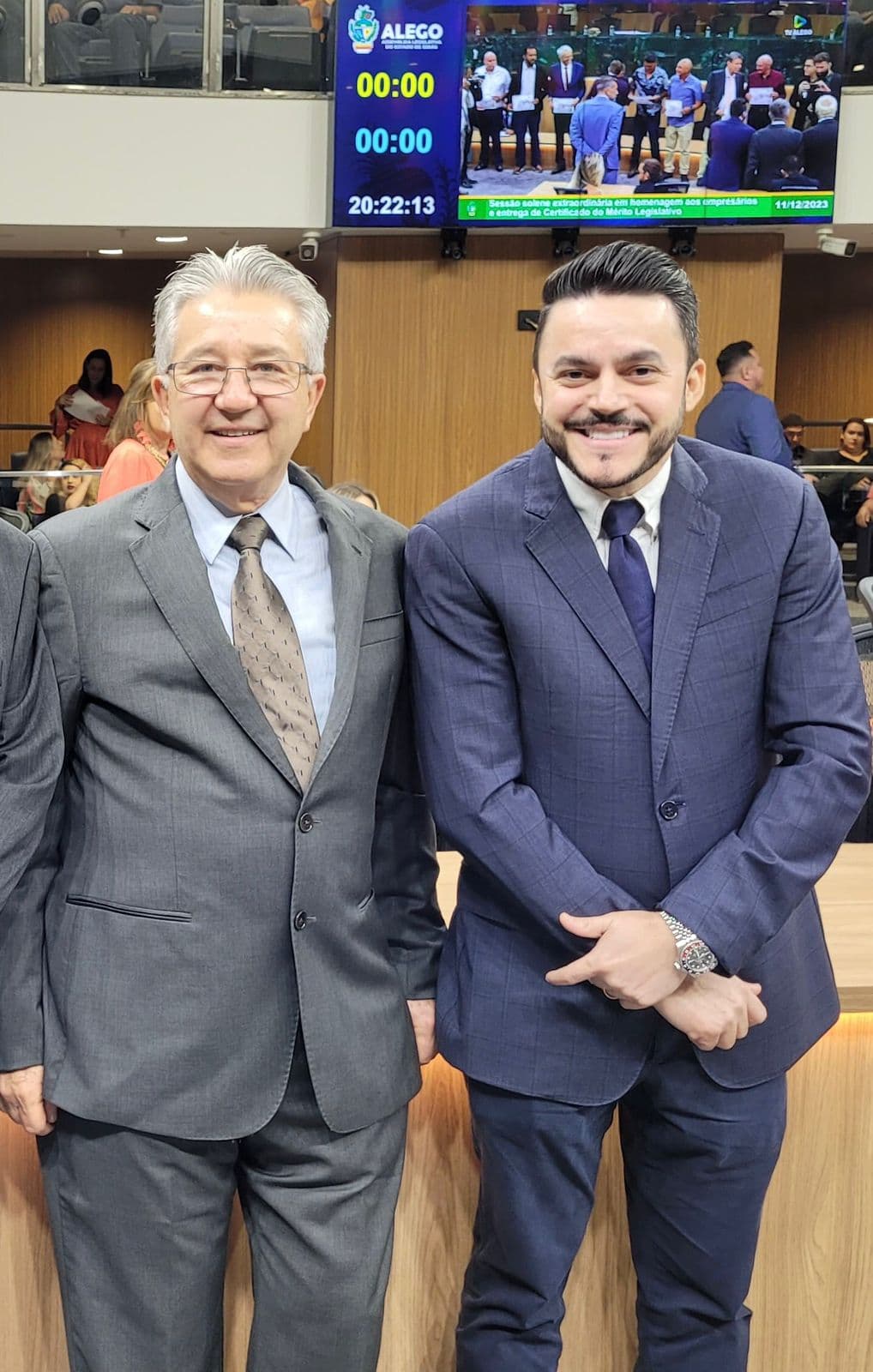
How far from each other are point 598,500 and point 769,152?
8.16 m

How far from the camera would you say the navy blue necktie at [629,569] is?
170 centimetres

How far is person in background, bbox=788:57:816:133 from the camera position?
29.5 ft

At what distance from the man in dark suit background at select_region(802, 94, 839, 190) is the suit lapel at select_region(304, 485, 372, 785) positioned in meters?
8.19

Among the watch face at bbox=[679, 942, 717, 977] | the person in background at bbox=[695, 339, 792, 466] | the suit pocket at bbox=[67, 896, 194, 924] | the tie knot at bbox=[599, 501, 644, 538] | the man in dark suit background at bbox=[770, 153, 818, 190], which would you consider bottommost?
the watch face at bbox=[679, 942, 717, 977]

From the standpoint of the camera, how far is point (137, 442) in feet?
14.7

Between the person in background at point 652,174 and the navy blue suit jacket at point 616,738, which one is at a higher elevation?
the person in background at point 652,174

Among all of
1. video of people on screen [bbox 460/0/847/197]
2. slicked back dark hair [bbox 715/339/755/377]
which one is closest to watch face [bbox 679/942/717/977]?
slicked back dark hair [bbox 715/339/755/377]

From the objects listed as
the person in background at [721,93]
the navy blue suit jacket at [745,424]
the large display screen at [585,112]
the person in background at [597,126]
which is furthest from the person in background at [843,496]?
the person in background at [597,126]

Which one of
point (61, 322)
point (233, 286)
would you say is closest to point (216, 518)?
point (233, 286)

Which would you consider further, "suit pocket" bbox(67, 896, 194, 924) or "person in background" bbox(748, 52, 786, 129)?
"person in background" bbox(748, 52, 786, 129)

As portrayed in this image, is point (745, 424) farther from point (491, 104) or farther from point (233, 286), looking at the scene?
point (233, 286)

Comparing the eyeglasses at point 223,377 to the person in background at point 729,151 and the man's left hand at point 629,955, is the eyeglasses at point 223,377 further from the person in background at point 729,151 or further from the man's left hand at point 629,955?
the person in background at point 729,151

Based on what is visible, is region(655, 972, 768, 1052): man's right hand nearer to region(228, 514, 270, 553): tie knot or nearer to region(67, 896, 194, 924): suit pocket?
region(67, 896, 194, 924): suit pocket

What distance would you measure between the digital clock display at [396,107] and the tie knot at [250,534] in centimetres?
785
